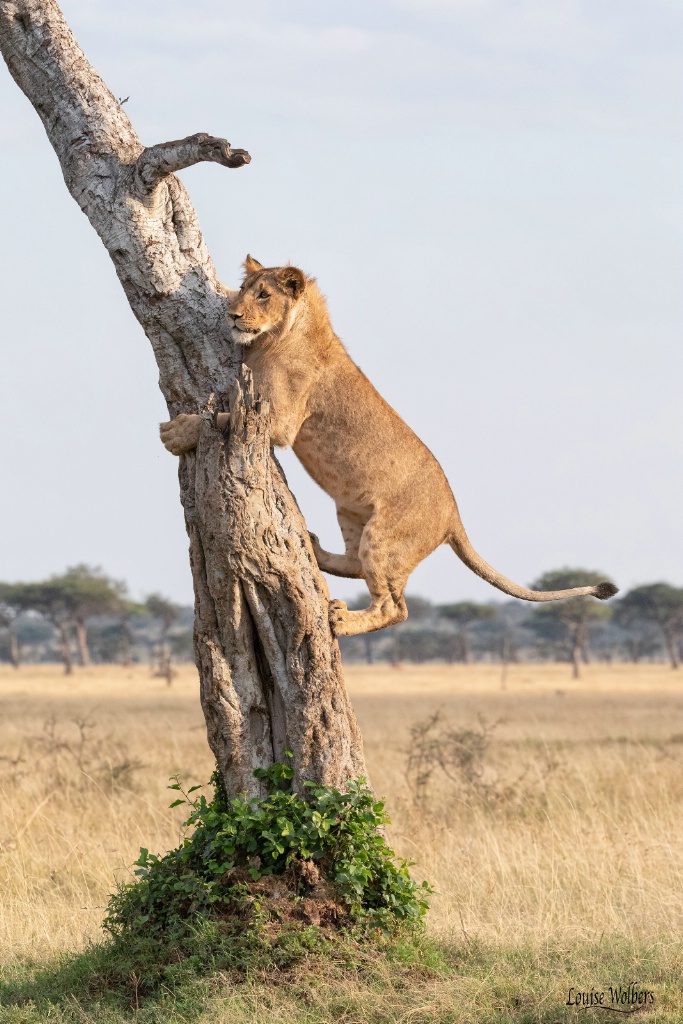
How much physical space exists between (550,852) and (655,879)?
3.57ft

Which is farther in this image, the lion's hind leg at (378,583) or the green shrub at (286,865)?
the lion's hind leg at (378,583)

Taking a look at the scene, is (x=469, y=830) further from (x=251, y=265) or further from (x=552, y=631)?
(x=552, y=631)

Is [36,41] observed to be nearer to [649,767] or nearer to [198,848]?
[198,848]

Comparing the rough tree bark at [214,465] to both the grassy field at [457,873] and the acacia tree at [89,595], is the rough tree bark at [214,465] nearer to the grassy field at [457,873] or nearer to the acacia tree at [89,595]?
the grassy field at [457,873]

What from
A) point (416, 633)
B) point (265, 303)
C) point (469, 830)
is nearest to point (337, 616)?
point (265, 303)

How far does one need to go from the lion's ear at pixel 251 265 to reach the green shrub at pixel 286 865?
2638 millimetres

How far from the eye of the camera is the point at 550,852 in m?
8.70

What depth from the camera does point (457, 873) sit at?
7.88m

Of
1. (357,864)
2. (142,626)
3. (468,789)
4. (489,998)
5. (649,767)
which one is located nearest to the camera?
(489,998)

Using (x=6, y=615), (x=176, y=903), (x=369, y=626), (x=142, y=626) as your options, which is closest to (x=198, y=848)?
(x=176, y=903)

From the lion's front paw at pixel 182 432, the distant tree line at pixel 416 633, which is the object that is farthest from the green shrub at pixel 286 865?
the distant tree line at pixel 416 633

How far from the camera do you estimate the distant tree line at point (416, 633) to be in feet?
183

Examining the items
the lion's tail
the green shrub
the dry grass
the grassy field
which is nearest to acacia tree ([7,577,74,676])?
the dry grass

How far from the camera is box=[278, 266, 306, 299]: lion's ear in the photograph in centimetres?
616
